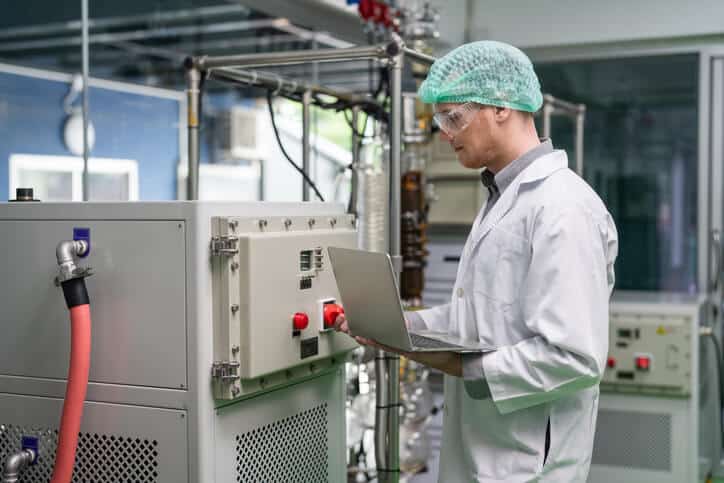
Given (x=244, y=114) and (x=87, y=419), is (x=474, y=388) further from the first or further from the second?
(x=244, y=114)

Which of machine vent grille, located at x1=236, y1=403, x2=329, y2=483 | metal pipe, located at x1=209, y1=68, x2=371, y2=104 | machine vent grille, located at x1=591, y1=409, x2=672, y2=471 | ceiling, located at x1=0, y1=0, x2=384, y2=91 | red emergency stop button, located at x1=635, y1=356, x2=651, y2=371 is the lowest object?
machine vent grille, located at x1=591, y1=409, x2=672, y2=471

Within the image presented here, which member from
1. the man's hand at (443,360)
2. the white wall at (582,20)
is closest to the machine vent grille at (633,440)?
the white wall at (582,20)

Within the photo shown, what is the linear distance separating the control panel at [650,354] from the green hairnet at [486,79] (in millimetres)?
2021

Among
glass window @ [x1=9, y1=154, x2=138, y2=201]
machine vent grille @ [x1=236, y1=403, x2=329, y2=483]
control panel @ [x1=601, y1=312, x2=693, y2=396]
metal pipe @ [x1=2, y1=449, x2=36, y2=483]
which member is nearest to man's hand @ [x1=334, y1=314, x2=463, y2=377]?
machine vent grille @ [x1=236, y1=403, x2=329, y2=483]

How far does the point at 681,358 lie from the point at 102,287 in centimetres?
254

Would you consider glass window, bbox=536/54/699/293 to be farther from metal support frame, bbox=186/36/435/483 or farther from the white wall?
metal support frame, bbox=186/36/435/483

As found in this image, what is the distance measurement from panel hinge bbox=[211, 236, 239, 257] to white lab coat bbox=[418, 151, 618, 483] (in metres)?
→ 0.46

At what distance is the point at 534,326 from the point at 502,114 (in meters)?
0.42

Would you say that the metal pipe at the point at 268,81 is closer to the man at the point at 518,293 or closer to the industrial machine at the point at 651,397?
the man at the point at 518,293

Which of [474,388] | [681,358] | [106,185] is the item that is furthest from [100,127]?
[681,358]

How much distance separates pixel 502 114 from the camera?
162 cm

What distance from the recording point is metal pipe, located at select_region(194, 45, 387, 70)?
6.45 ft

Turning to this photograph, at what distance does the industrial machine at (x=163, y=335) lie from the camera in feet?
4.83

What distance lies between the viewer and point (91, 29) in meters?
2.62
